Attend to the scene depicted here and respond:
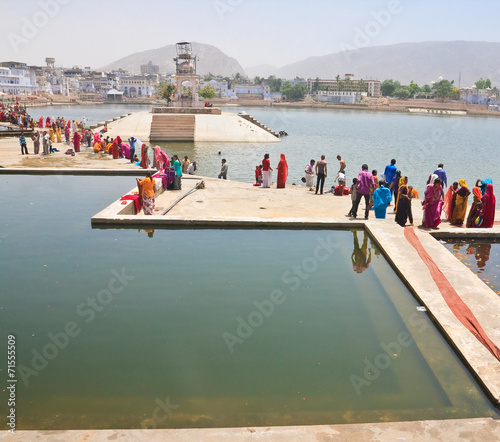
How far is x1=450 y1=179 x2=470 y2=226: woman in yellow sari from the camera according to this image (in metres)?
12.6

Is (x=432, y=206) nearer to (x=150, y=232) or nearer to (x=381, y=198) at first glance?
(x=381, y=198)

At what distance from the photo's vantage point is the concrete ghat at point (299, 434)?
4.69 metres

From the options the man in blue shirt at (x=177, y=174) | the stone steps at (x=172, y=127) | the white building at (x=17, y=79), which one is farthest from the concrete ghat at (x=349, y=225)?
the white building at (x=17, y=79)

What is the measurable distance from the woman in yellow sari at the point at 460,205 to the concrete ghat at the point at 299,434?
28.7 ft

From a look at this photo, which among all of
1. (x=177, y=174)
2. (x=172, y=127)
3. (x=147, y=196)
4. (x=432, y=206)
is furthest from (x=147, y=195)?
(x=172, y=127)

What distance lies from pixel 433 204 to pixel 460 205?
1.21 meters

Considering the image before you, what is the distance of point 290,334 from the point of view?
7.11 meters

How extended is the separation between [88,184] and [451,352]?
1454 centimetres

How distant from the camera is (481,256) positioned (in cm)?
1070

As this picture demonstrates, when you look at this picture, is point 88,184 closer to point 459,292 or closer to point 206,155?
point 459,292

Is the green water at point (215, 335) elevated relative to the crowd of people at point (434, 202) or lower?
lower

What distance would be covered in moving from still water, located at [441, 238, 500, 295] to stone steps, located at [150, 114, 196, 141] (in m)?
31.0

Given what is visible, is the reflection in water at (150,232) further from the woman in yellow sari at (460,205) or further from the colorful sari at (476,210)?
the colorful sari at (476,210)

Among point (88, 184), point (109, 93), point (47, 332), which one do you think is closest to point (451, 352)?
point (47, 332)
